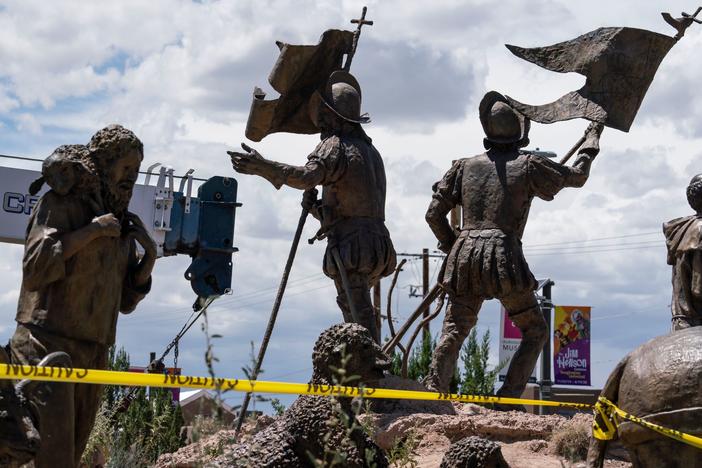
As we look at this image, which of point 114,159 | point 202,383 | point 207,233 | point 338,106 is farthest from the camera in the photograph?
point 207,233

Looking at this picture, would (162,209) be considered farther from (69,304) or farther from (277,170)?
(69,304)

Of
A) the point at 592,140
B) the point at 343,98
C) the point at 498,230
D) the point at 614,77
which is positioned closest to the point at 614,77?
the point at 614,77

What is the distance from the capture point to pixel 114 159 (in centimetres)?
661

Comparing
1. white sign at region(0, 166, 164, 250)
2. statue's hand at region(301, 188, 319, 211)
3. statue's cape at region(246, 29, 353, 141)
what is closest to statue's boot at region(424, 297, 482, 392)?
statue's hand at region(301, 188, 319, 211)

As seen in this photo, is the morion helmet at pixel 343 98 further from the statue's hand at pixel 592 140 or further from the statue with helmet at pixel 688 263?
the statue with helmet at pixel 688 263

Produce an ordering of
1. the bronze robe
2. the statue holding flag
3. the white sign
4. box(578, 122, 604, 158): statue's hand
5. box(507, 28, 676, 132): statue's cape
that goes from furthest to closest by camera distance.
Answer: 1. the white sign
2. box(507, 28, 676, 132): statue's cape
3. box(578, 122, 604, 158): statue's hand
4. the statue holding flag
5. the bronze robe

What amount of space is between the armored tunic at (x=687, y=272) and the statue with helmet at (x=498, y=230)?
0.95 m

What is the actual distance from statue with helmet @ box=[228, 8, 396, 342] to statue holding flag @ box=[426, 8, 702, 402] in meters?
0.51

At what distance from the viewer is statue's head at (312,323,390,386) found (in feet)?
22.3

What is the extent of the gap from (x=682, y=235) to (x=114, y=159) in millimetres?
4512

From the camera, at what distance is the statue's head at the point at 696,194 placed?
942 cm

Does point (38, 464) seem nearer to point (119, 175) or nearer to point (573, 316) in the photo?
point (119, 175)

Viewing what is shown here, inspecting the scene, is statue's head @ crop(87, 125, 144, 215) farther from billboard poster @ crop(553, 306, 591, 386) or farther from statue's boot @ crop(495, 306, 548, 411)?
billboard poster @ crop(553, 306, 591, 386)

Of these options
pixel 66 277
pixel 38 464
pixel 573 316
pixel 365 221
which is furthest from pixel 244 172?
pixel 573 316
